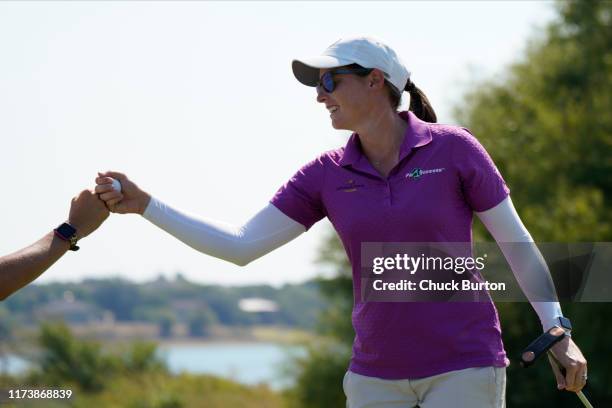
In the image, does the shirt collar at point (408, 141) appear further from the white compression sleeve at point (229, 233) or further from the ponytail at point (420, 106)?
the white compression sleeve at point (229, 233)

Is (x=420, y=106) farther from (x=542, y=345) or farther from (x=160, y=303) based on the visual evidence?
(x=160, y=303)

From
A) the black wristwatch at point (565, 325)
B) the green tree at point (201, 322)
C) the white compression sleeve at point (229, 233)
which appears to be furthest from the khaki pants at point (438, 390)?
the green tree at point (201, 322)

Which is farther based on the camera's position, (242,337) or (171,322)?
(242,337)

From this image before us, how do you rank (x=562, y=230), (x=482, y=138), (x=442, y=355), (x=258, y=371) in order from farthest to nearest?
(x=258, y=371) < (x=482, y=138) < (x=562, y=230) < (x=442, y=355)

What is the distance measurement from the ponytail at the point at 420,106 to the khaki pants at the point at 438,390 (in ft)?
3.53

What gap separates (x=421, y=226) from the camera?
380 centimetres

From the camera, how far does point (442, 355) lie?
3.77 m

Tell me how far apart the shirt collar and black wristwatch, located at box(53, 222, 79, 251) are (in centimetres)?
107

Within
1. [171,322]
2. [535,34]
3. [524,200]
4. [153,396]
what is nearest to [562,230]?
[524,200]

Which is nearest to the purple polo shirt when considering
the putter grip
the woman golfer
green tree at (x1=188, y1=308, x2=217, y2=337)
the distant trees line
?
the woman golfer

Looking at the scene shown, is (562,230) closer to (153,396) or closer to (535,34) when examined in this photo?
(535,34)

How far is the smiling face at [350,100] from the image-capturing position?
13.4 feet

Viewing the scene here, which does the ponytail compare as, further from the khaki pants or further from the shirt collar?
the khaki pants

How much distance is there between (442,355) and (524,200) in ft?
70.2
